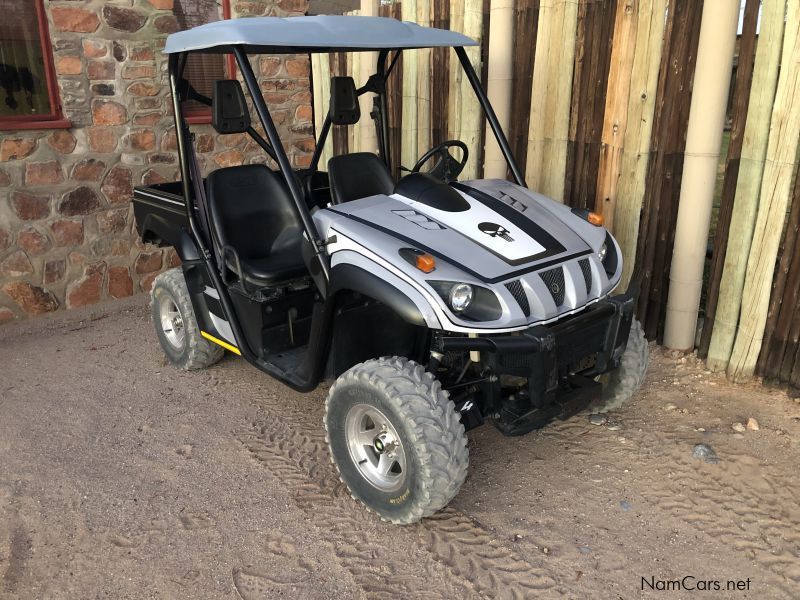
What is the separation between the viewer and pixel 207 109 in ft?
20.9

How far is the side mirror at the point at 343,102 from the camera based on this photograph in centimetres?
406

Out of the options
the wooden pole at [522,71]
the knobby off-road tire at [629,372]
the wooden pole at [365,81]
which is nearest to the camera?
the knobby off-road tire at [629,372]

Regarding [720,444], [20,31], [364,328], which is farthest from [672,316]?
[20,31]

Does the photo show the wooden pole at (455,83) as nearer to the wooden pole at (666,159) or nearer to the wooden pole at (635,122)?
the wooden pole at (635,122)

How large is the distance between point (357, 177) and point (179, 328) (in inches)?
64.5

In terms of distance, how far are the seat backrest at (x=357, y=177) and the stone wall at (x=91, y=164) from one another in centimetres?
257

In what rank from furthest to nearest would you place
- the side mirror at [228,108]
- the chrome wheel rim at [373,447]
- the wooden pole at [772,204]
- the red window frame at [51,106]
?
the red window frame at [51,106] < the wooden pole at [772,204] < the side mirror at [228,108] < the chrome wheel rim at [373,447]

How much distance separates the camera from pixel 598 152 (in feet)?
15.6

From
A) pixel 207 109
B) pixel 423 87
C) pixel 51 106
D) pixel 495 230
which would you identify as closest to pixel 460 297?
pixel 495 230

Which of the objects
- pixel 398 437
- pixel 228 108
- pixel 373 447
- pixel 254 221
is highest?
pixel 228 108

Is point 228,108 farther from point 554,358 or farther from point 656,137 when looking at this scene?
point 656,137

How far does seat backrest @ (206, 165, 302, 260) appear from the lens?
12.9 feet

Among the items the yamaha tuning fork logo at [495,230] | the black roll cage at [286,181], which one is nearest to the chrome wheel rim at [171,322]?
the black roll cage at [286,181]

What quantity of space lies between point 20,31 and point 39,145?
83 cm
